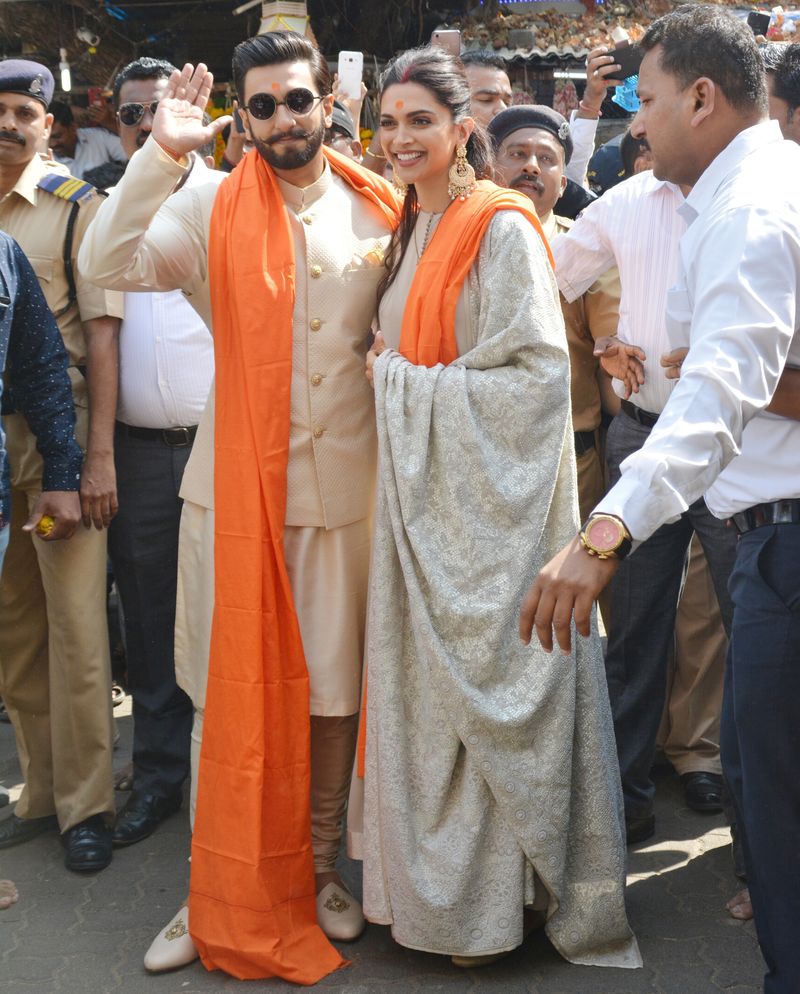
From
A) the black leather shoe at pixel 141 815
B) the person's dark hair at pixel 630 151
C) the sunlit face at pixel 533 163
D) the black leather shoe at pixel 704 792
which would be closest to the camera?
the black leather shoe at pixel 141 815

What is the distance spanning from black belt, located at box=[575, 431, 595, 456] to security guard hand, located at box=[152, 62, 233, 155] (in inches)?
61.2

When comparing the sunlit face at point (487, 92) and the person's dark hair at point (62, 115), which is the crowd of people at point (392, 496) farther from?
the person's dark hair at point (62, 115)

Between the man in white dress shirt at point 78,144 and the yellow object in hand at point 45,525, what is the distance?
4.44m

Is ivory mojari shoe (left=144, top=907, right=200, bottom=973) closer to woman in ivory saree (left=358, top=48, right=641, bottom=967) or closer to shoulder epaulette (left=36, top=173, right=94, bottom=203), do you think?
woman in ivory saree (left=358, top=48, right=641, bottom=967)

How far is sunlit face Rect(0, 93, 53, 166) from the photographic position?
358cm

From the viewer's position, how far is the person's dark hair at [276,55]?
2941 millimetres

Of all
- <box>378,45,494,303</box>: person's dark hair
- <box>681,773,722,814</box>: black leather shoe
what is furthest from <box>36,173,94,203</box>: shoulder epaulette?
<box>681,773,722,814</box>: black leather shoe

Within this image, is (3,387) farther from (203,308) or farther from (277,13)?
(277,13)

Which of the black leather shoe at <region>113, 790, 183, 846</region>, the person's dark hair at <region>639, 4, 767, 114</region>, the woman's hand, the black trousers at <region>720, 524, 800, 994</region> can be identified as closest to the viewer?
the black trousers at <region>720, 524, 800, 994</region>

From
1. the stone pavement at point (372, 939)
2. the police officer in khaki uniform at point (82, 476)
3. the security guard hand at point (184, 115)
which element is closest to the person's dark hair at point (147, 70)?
the police officer in khaki uniform at point (82, 476)

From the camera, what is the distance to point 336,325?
118 inches

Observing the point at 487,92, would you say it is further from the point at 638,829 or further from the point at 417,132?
the point at 638,829

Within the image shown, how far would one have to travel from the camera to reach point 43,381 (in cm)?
334

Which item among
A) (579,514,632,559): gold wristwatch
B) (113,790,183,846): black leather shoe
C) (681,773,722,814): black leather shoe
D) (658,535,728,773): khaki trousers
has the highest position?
(579,514,632,559): gold wristwatch
